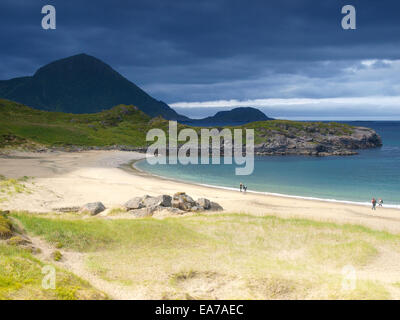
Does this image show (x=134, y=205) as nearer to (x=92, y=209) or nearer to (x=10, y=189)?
(x=92, y=209)

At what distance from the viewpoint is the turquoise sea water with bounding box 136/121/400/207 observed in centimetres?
6200

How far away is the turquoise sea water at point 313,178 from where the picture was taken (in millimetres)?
62000

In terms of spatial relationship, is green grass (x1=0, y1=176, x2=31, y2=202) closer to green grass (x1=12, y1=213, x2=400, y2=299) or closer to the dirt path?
green grass (x1=12, y1=213, x2=400, y2=299)

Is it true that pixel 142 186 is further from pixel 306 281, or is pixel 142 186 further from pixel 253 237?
pixel 306 281

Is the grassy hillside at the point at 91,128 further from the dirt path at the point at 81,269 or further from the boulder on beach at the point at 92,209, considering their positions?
the dirt path at the point at 81,269

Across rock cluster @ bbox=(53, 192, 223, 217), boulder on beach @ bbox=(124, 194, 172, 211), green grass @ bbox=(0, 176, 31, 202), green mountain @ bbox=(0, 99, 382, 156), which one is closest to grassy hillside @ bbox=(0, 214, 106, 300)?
rock cluster @ bbox=(53, 192, 223, 217)

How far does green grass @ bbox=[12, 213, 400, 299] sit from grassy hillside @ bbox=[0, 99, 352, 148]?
347 feet

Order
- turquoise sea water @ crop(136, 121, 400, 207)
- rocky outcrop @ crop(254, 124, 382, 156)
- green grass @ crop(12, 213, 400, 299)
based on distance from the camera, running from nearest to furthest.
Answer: green grass @ crop(12, 213, 400, 299), turquoise sea water @ crop(136, 121, 400, 207), rocky outcrop @ crop(254, 124, 382, 156)

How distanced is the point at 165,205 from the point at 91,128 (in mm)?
131990

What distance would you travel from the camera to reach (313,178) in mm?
80312

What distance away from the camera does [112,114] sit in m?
191
